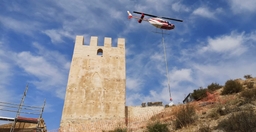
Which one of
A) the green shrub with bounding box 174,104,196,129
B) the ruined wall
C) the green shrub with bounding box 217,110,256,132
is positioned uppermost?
the ruined wall

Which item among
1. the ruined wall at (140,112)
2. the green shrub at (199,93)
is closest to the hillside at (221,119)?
the green shrub at (199,93)

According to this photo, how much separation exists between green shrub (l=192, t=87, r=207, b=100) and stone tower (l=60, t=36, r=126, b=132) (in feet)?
20.8

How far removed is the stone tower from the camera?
17719mm

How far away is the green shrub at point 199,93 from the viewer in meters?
18.7

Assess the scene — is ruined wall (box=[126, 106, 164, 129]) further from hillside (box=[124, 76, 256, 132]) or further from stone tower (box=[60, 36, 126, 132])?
hillside (box=[124, 76, 256, 132])

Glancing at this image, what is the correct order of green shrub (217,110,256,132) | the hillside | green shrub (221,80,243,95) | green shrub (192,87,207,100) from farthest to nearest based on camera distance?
green shrub (192,87,207,100), green shrub (221,80,243,95), the hillside, green shrub (217,110,256,132)

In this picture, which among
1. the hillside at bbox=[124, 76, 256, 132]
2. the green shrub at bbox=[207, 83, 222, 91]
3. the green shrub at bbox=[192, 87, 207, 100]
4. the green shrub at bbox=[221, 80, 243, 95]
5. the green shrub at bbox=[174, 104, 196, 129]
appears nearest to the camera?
the hillside at bbox=[124, 76, 256, 132]

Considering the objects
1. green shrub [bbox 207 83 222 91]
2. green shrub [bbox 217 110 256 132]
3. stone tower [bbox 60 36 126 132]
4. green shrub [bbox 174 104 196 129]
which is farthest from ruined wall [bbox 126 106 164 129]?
green shrub [bbox 217 110 256 132]

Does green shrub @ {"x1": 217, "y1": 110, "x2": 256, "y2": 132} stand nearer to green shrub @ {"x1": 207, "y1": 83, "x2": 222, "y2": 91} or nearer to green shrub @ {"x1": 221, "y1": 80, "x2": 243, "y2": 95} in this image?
green shrub @ {"x1": 221, "y1": 80, "x2": 243, "y2": 95}

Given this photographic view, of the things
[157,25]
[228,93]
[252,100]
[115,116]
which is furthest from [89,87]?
[252,100]

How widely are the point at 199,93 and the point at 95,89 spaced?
9.07 metres

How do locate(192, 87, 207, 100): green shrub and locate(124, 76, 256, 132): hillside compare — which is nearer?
locate(124, 76, 256, 132): hillside

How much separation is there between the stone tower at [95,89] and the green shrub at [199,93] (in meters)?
6.35

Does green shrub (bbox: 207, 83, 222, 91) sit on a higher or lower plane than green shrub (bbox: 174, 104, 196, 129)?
higher
